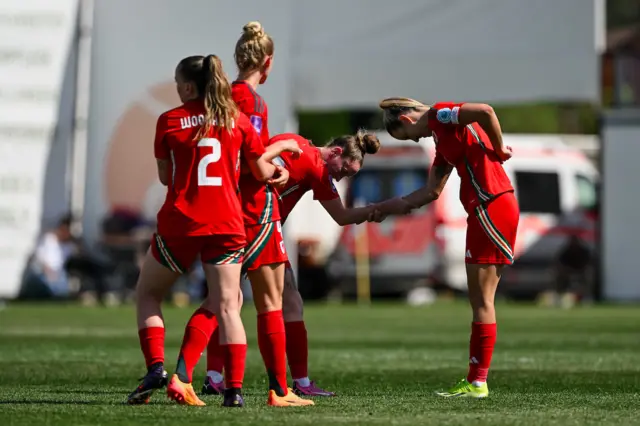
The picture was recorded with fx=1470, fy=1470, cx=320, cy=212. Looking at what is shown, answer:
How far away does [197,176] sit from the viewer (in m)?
7.27

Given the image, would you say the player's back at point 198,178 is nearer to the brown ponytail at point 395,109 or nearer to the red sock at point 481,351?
the brown ponytail at point 395,109

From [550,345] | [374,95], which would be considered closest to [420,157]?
[374,95]

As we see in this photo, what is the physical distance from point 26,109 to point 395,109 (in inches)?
672

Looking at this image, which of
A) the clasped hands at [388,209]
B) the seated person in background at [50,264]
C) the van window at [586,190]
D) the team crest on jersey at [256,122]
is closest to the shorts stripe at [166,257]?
the team crest on jersey at [256,122]

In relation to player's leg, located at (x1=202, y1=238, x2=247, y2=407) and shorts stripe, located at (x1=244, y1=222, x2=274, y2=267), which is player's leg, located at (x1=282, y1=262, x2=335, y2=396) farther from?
player's leg, located at (x1=202, y1=238, x2=247, y2=407)

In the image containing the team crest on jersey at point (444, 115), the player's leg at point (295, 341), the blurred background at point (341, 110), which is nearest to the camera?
the team crest on jersey at point (444, 115)

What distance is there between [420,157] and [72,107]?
6.78 m

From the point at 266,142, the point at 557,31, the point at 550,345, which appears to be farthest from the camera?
the point at 557,31

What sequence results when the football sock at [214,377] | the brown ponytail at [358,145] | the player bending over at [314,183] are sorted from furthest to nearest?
the football sock at [214,377] < the brown ponytail at [358,145] < the player bending over at [314,183]

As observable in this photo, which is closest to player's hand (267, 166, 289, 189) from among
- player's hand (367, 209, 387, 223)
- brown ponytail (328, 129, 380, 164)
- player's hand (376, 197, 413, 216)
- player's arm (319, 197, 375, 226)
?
player's arm (319, 197, 375, 226)

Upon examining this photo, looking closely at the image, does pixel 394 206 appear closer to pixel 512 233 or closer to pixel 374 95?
pixel 512 233

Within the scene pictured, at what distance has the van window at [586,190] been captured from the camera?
29047 mm

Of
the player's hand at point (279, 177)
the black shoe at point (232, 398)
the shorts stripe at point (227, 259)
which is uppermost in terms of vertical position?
the player's hand at point (279, 177)

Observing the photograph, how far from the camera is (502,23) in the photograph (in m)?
20.7
